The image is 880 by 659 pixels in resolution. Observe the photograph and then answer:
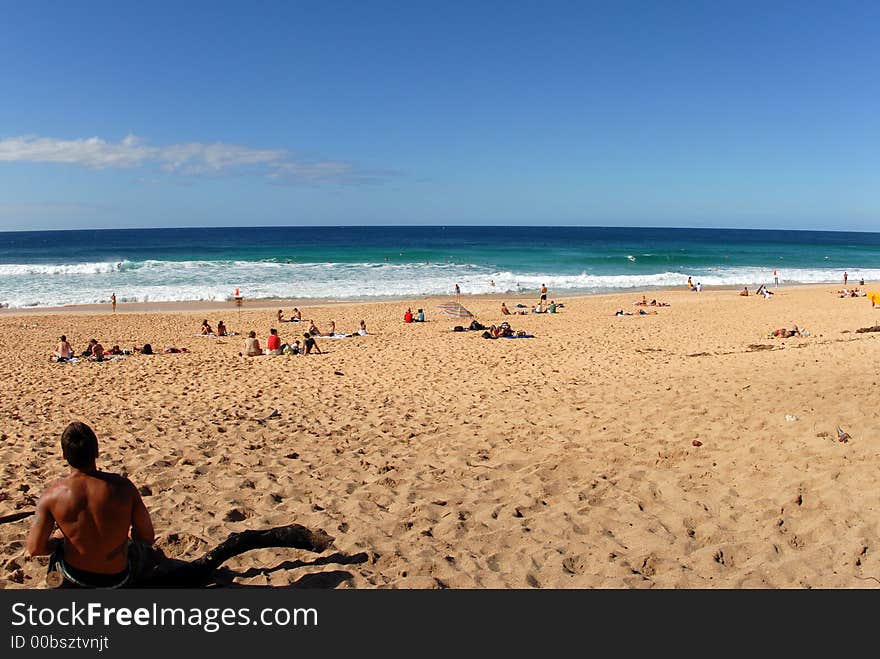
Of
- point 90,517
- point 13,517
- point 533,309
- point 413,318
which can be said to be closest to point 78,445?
point 90,517

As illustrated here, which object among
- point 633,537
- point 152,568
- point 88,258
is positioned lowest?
point 633,537

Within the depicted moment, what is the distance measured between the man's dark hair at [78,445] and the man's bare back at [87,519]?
0.01 meters

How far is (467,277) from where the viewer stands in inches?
1758

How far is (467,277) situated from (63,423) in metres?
37.5

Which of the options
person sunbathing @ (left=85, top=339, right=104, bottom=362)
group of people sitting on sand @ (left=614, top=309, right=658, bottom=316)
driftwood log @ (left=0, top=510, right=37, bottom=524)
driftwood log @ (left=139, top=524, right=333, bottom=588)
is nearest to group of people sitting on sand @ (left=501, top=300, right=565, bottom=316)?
group of people sitting on sand @ (left=614, top=309, right=658, bottom=316)

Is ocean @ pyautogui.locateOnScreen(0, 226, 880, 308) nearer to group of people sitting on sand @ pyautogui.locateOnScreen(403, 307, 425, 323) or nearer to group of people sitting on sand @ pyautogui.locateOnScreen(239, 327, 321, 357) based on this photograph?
group of people sitting on sand @ pyautogui.locateOnScreen(403, 307, 425, 323)

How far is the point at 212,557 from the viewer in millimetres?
3947

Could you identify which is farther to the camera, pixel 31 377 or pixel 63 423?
pixel 31 377

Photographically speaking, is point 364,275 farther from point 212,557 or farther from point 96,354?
point 212,557

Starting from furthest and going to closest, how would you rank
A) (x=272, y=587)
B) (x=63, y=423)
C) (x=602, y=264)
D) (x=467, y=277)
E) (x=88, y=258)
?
1. (x=88, y=258)
2. (x=602, y=264)
3. (x=467, y=277)
4. (x=63, y=423)
5. (x=272, y=587)

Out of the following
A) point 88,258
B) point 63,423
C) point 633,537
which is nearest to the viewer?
point 633,537

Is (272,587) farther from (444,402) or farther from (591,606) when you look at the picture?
(444,402)

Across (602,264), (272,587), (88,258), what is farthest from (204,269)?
(272,587)

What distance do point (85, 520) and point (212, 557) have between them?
37.4 inches
